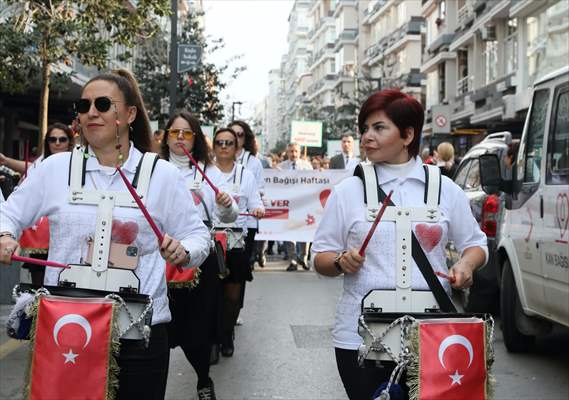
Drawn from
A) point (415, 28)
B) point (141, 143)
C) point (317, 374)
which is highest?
point (415, 28)

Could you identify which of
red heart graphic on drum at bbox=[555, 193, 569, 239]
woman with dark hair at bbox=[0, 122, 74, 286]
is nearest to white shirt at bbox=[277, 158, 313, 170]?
woman with dark hair at bbox=[0, 122, 74, 286]

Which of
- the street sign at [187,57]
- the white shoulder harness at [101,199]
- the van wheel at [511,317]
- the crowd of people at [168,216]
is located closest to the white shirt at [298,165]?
the street sign at [187,57]

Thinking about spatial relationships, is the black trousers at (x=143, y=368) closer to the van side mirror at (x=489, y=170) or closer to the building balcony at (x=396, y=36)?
the van side mirror at (x=489, y=170)

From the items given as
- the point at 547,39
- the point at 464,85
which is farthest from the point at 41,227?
the point at 464,85

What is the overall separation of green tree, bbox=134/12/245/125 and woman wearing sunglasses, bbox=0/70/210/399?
Answer: 25745 millimetres

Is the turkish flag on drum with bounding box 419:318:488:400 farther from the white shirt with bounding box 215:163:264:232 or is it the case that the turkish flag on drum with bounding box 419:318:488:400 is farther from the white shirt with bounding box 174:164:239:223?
the white shirt with bounding box 215:163:264:232

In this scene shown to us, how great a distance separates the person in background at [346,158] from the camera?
49.0 ft

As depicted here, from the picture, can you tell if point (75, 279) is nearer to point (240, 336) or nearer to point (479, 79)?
point (240, 336)

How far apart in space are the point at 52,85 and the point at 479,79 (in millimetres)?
27851

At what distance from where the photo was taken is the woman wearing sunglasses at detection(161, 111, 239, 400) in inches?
231

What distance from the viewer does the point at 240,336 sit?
29.9ft

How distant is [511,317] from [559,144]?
1819 millimetres

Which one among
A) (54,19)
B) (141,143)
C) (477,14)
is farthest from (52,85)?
(477,14)

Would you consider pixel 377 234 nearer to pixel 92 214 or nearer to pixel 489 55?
pixel 92 214
